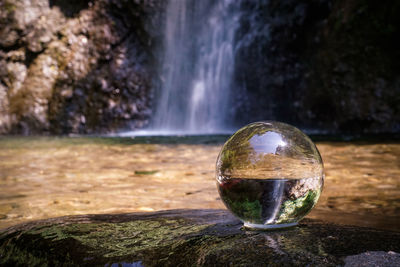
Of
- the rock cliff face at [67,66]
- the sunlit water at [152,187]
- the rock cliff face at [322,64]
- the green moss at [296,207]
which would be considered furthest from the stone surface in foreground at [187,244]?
the rock cliff face at [67,66]

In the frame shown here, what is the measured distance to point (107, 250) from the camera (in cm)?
115

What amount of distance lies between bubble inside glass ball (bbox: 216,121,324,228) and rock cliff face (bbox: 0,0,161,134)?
983 cm

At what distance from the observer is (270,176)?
124cm

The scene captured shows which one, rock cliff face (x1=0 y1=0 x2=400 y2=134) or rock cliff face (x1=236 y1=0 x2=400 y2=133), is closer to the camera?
rock cliff face (x1=236 y1=0 x2=400 y2=133)

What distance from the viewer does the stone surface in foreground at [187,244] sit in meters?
1.02

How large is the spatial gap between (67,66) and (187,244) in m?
10.4

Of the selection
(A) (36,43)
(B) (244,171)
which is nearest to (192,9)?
(A) (36,43)

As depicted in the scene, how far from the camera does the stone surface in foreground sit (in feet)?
3.34

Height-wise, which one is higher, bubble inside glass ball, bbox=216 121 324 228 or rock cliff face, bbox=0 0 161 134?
rock cliff face, bbox=0 0 161 134

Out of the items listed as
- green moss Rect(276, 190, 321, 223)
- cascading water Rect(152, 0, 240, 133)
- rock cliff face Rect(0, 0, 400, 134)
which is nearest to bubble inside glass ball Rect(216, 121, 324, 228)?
green moss Rect(276, 190, 321, 223)

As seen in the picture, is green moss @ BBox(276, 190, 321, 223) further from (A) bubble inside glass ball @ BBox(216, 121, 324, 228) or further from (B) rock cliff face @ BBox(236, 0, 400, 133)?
(B) rock cliff face @ BBox(236, 0, 400, 133)

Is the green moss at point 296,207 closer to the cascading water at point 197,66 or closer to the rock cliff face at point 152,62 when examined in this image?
the rock cliff face at point 152,62

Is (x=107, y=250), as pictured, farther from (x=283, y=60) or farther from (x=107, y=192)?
(x=283, y=60)

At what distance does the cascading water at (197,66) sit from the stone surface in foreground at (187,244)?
10329 mm
